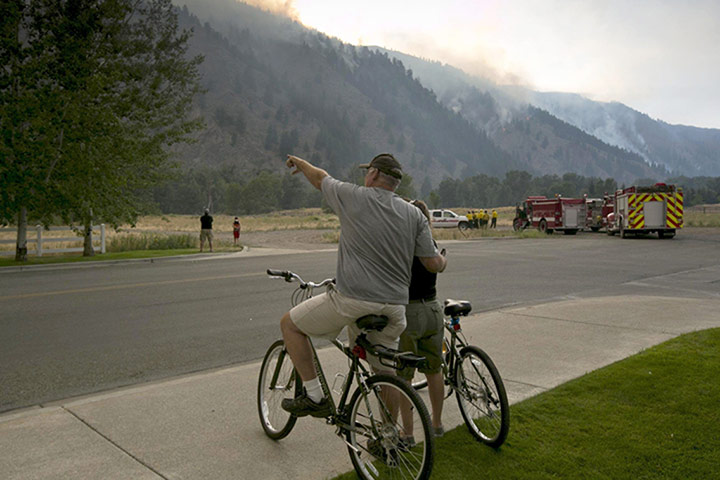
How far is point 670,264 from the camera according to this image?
18.2m

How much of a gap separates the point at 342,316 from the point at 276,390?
1139 mm

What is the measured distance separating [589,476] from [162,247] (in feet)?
85.8

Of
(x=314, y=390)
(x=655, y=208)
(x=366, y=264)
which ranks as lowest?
(x=314, y=390)

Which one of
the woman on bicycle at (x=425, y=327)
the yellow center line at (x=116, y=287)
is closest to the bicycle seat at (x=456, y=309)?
the woman on bicycle at (x=425, y=327)

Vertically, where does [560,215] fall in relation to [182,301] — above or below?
above

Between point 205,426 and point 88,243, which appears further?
point 88,243

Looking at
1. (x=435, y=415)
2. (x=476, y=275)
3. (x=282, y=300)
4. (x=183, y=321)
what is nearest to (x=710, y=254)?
(x=476, y=275)

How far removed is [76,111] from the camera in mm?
20766

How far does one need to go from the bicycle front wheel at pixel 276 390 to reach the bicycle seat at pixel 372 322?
0.84 meters

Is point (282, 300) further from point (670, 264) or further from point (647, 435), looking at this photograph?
point (670, 264)

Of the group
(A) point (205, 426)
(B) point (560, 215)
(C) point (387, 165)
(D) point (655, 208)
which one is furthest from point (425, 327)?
(B) point (560, 215)

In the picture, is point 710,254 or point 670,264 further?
point 710,254

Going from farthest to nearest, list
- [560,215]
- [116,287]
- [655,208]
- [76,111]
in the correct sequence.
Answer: [560,215], [655,208], [76,111], [116,287]

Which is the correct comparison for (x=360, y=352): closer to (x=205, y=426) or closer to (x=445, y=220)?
(x=205, y=426)
